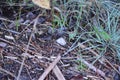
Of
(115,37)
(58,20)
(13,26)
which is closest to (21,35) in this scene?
(13,26)

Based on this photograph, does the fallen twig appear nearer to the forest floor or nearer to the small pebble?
the forest floor

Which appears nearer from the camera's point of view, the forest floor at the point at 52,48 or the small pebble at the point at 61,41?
the forest floor at the point at 52,48

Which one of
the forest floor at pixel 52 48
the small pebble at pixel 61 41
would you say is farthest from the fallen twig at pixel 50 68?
the small pebble at pixel 61 41

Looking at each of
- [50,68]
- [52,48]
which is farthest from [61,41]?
[50,68]

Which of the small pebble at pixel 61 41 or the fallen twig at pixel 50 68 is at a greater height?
the small pebble at pixel 61 41

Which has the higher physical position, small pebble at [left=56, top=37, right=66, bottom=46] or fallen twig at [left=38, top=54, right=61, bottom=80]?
small pebble at [left=56, top=37, right=66, bottom=46]

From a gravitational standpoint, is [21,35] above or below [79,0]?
below

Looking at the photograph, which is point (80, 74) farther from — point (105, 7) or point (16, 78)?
point (105, 7)

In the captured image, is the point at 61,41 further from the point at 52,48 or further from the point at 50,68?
the point at 50,68

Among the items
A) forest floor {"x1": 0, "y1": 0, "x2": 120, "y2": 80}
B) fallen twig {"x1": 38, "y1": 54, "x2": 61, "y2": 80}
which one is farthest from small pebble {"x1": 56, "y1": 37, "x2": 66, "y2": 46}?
fallen twig {"x1": 38, "y1": 54, "x2": 61, "y2": 80}

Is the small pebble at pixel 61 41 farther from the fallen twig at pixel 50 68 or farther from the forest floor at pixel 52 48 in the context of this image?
the fallen twig at pixel 50 68

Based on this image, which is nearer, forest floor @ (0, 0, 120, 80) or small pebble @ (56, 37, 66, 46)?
forest floor @ (0, 0, 120, 80)
